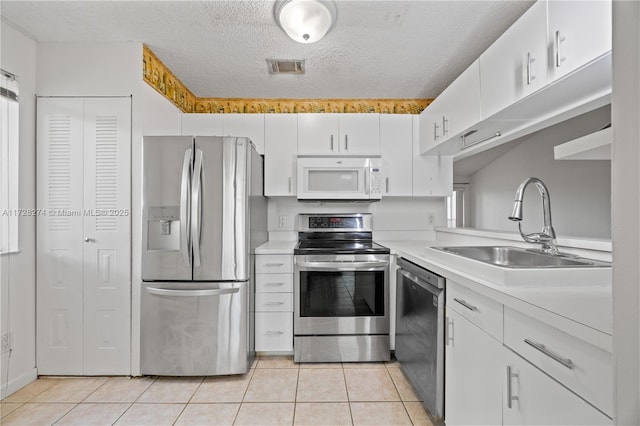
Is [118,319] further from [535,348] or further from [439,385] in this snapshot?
[535,348]

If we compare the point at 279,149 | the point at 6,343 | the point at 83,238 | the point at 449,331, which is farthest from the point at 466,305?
the point at 6,343

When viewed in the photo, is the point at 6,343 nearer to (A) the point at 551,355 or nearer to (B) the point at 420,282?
(B) the point at 420,282

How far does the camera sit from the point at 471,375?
4.50 feet

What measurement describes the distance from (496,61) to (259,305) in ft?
7.51

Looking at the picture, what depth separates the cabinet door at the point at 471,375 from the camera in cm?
121

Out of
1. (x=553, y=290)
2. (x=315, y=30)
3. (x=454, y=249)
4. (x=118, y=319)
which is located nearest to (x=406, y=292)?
(x=454, y=249)

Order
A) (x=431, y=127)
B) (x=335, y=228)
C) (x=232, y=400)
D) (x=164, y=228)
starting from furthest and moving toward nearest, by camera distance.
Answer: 1. (x=335, y=228)
2. (x=431, y=127)
3. (x=164, y=228)
4. (x=232, y=400)

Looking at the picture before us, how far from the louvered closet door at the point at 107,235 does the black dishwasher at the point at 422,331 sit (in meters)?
1.95

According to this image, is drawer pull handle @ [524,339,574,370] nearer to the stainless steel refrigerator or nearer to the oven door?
the oven door

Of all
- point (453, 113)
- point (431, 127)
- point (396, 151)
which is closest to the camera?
point (453, 113)

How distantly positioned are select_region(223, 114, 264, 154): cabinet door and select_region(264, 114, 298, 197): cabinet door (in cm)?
5

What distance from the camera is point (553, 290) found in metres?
1.14

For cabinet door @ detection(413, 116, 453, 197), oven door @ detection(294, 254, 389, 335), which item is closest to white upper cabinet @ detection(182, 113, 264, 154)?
oven door @ detection(294, 254, 389, 335)

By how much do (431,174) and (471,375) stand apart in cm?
206
